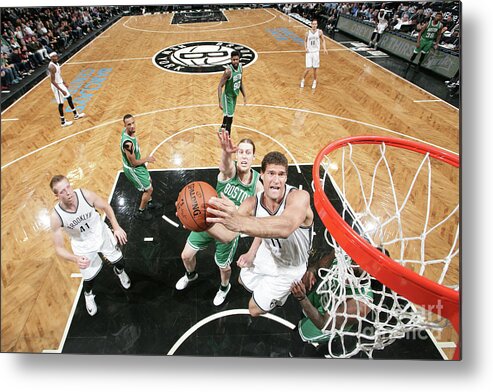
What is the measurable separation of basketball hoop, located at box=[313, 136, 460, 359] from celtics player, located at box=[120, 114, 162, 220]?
1.92 meters

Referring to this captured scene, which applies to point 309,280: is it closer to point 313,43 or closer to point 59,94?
point 59,94

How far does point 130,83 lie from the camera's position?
23.3 ft

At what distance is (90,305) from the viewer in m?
2.61

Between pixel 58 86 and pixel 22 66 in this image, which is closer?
pixel 58 86

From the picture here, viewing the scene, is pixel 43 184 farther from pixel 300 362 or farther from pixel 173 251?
pixel 300 362

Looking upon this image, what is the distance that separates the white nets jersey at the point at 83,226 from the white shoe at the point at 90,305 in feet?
1.28

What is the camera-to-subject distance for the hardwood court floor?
2.91 metres

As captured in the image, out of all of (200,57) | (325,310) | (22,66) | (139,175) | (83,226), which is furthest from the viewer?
(200,57)

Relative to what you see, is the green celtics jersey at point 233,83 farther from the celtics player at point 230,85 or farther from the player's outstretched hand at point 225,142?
the player's outstretched hand at point 225,142

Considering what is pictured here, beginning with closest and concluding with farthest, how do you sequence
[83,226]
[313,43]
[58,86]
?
[83,226] < [58,86] < [313,43]

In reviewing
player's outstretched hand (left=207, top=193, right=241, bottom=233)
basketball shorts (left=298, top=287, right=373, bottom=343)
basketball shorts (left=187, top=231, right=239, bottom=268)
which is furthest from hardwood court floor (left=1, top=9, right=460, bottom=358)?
player's outstretched hand (left=207, top=193, right=241, bottom=233)

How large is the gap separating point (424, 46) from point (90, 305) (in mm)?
6581

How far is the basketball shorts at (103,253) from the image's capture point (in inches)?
100

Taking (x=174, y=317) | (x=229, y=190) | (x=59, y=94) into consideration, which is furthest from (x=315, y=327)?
(x=59, y=94)
